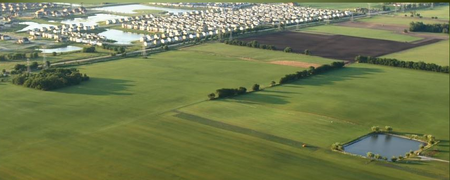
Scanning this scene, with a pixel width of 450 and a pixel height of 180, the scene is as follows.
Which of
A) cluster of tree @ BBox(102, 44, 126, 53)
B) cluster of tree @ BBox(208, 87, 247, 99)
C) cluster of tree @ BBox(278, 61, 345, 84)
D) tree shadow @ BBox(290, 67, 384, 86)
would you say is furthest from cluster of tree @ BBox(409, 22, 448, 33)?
cluster of tree @ BBox(208, 87, 247, 99)

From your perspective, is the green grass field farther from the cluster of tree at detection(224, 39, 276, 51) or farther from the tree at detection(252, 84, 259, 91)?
the tree at detection(252, 84, 259, 91)

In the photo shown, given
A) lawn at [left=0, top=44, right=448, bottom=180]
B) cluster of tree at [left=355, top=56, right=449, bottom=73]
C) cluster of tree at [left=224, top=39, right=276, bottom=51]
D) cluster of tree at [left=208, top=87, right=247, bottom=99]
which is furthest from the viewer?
cluster of tree at [left=224, top=39, right=276, bottom=51]

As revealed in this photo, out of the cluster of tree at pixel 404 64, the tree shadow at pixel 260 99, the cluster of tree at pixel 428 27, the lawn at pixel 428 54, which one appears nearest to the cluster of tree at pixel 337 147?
the tree shadow at pixel 260 99

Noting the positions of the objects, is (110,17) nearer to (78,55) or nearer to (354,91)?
(78,55)

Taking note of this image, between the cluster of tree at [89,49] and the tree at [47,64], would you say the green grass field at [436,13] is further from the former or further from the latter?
the tree at [47,64]

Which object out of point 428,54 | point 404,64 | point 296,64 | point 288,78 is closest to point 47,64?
point 288,78
